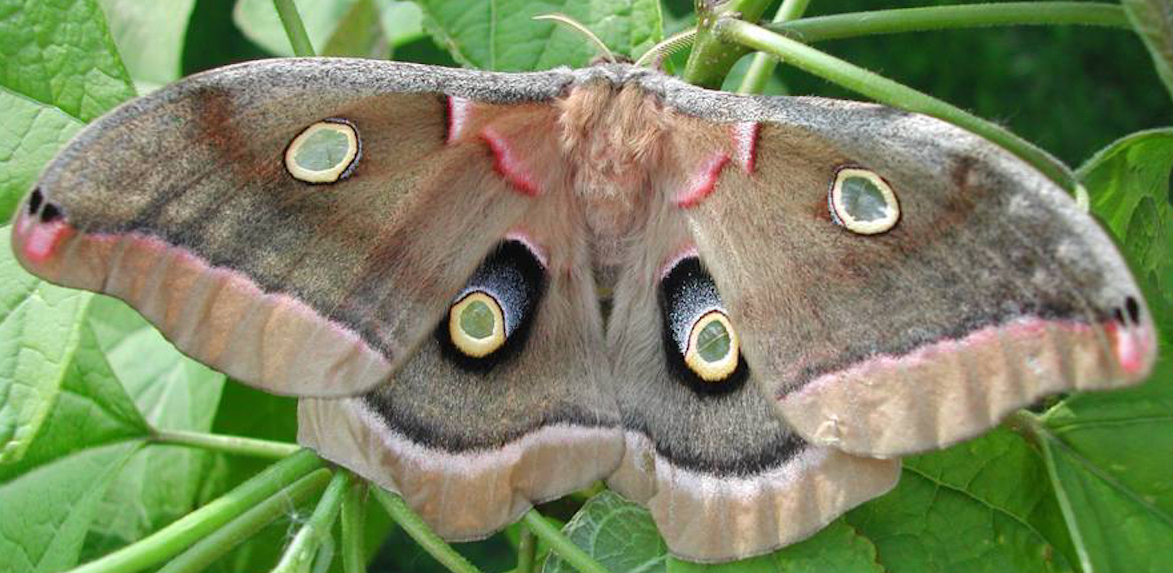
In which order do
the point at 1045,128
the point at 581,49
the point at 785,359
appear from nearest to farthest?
the point at 785,359
the point at 581,49
the point at 1045,128

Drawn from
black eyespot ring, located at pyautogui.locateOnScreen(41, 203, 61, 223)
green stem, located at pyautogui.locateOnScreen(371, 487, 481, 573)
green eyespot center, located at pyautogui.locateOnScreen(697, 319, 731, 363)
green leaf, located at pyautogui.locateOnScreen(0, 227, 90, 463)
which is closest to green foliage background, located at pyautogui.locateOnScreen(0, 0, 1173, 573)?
green leaf, located at pyautogui.locateOnScreen(0, 227, 90, 463)

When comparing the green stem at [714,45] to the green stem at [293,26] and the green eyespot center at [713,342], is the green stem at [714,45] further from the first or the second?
the green stem at [293,26]

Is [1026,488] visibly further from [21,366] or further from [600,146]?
[21,366]

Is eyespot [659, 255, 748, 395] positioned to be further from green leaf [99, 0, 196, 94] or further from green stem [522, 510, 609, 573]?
green leaf [99, 0, 196, 94]

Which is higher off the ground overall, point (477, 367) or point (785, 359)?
point (785, 359)

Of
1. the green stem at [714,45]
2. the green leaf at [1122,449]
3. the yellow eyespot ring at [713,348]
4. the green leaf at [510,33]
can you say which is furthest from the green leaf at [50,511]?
the green leaf at [1122,449]

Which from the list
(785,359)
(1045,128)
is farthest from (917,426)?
(1045,128)
